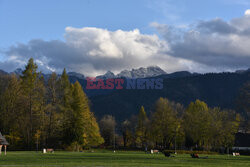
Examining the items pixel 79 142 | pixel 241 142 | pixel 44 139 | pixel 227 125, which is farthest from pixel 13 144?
pixel 241 142

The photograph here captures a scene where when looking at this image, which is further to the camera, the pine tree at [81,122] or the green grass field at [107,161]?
the pine tree at [81,122]

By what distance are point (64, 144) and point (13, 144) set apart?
11830 millimetres

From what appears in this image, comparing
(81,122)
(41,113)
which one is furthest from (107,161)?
(81,122)

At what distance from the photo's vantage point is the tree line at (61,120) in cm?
8069

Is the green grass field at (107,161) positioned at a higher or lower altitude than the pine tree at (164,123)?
lower

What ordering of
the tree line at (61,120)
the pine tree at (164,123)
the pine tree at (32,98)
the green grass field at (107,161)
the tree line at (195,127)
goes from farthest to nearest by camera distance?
1. the pine tree at (164,123)
2. the tree line at (195,127)
3. the pine tree at (32,98)
4. the tree line at (61,120)
5. the green grass field at (107,161)

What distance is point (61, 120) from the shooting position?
8262cm

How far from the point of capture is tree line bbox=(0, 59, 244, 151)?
80688mm

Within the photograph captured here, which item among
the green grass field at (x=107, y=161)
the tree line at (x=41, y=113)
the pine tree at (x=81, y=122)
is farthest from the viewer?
the pine tree at (x=81, y=122)

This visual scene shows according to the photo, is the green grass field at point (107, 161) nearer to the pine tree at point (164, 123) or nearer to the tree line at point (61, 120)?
the tree line at point (61, 120)

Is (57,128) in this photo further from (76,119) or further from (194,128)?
(194,128)

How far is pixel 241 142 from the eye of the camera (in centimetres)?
10750

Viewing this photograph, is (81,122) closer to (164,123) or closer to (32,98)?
(32,98)

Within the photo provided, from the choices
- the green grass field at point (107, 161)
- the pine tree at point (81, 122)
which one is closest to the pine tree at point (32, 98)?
the pine tree at point (81, 122)
